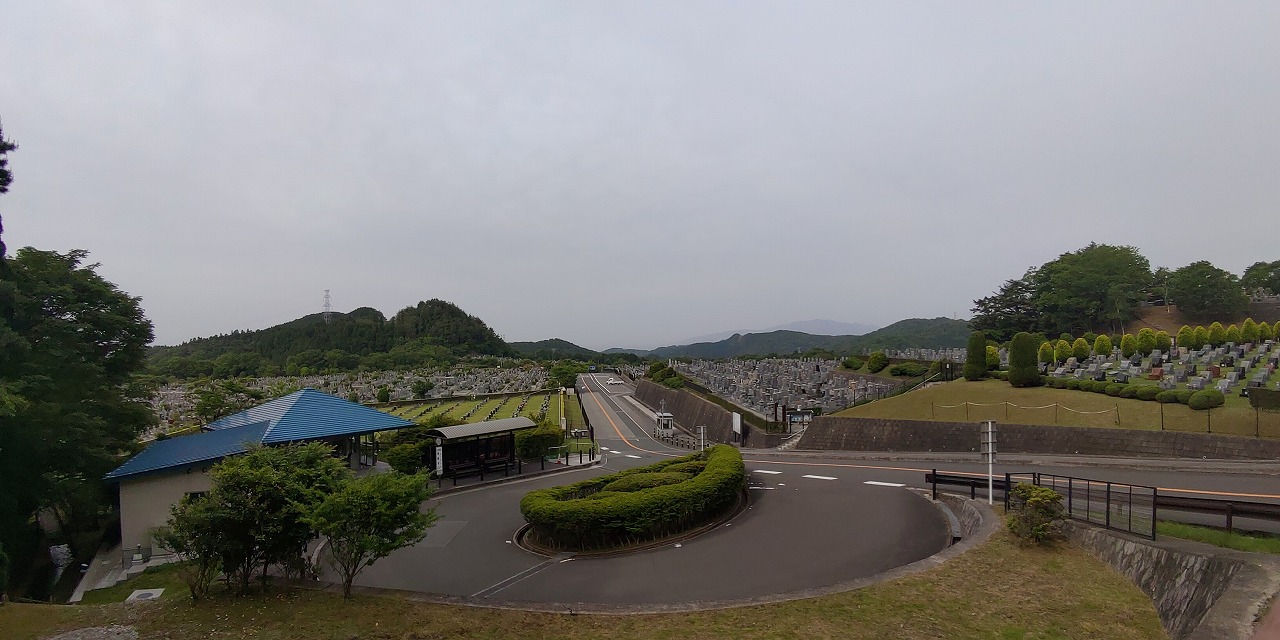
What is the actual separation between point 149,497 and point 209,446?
1.62 metres

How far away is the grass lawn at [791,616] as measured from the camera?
5.87 meters

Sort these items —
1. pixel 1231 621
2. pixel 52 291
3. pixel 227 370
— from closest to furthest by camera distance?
pixel 1231 621 < pixel 52 291 < pixel 227 370

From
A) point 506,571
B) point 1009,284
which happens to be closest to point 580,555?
point 506,571

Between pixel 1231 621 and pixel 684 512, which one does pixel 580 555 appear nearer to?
pixel 684 512

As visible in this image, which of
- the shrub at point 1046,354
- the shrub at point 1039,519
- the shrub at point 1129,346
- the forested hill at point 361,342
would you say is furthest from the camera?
the forested hill at point 361,342

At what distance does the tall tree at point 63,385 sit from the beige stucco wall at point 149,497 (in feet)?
5.36

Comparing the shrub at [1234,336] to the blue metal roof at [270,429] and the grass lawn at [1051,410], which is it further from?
the blue metal roof at [270,429]

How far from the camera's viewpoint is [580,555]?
417 inches

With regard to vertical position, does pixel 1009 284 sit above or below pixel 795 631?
above

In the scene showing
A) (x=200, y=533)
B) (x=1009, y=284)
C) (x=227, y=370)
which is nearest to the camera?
(x=200, y=533)

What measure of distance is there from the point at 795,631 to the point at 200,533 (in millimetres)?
7929

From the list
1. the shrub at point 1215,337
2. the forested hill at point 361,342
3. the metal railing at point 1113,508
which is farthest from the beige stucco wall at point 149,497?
the forested hill at point 361,342

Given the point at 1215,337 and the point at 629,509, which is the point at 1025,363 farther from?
the point at 629,509

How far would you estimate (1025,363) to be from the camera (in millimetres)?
23250
